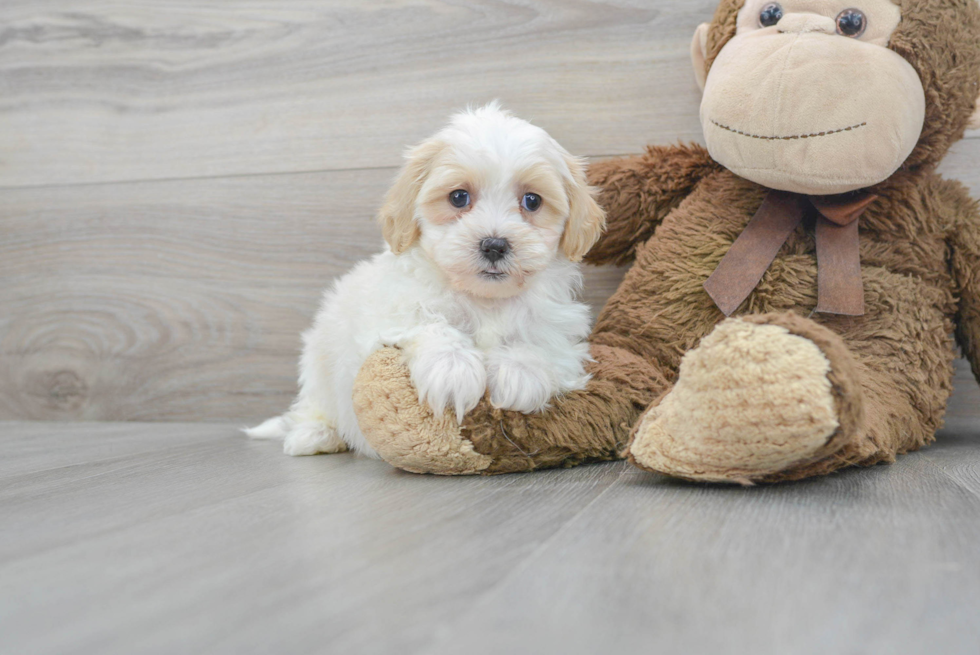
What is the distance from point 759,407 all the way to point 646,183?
65cm

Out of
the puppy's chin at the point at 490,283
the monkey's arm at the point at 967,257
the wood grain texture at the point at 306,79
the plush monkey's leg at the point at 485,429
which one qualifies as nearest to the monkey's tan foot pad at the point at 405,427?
the plush monkey's leg at the point at 485,429

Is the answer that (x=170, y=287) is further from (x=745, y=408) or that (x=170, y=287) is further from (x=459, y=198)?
(x=745, y=408)

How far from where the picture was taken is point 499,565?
2.20 feet

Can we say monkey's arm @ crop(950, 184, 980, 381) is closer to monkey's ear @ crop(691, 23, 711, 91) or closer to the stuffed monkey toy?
the stuffed monkey toy

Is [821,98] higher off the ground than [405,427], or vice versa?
[821,98]

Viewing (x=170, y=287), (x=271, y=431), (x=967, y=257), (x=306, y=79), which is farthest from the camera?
(x=170, y=287)

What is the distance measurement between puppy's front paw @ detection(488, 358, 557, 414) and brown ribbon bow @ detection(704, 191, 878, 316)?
346 mm

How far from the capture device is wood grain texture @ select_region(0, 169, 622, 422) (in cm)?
173

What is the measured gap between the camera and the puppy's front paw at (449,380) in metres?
Result: 1.04

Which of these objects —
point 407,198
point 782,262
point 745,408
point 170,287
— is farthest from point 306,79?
point 745,408

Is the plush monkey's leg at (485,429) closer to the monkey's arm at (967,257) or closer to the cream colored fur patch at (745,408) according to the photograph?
the cream colored fur patch at (745,408)

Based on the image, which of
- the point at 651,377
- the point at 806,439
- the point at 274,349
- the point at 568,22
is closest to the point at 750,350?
the point at 806,439

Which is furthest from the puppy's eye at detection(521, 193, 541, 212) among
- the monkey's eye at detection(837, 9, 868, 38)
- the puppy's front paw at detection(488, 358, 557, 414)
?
the monkey's eye at detection(837, 9, 868, 38)

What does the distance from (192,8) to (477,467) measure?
1328 mm
